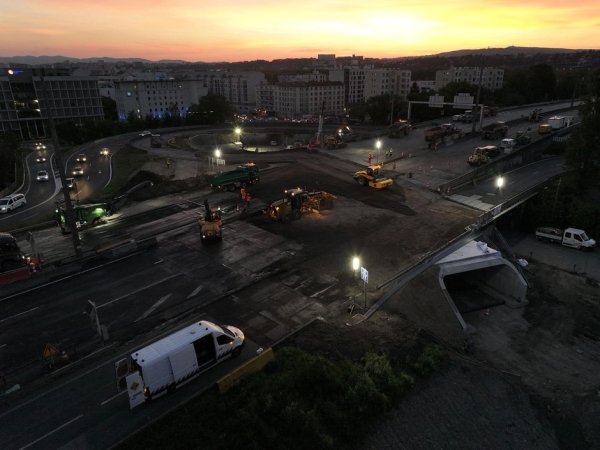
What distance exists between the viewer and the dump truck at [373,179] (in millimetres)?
41656

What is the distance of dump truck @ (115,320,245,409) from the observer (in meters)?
14.2

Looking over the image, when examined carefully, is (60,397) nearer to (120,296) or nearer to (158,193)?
(120,296)

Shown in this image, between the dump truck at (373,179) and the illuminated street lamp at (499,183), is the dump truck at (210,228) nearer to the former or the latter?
the dump truck at (373,179)

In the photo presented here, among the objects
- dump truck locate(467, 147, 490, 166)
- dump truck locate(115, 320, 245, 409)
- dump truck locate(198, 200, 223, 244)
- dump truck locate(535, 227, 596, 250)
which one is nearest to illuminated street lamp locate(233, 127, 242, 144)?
dump truck locate(467, 147, 490, 166)

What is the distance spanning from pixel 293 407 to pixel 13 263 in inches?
843

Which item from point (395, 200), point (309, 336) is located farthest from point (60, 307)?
point (395, 200)

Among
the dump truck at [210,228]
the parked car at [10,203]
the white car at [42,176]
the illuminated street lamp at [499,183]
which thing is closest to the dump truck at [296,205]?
the dump truck at [210,228]

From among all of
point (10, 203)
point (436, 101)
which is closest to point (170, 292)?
point (10, 203)

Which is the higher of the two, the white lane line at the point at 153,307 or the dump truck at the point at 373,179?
the dump truck at the point at 373,179

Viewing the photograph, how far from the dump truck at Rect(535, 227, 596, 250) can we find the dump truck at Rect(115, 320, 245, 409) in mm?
33878

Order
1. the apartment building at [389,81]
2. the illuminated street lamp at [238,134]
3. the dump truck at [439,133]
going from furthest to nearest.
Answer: the apartment building at [389,81], the illuminated street lamp at [238,134], the dump truck at [439,133]

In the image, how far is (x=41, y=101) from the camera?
115 m

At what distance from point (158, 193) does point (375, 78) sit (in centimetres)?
15146

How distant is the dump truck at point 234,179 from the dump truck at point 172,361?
26.5 m
